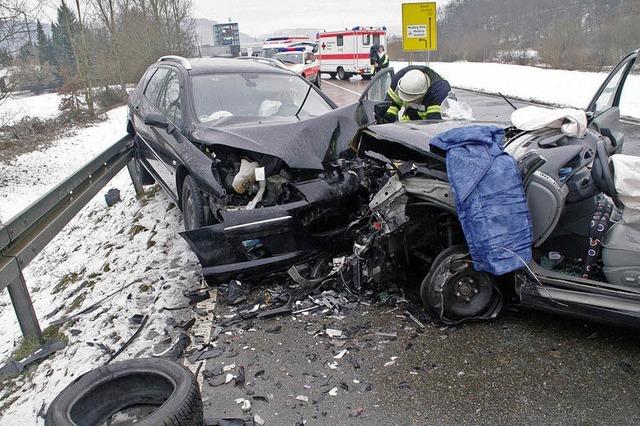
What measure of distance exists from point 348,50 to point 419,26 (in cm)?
1782

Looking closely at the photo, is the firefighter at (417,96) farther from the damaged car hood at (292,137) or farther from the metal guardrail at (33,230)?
the metal guardrail at (33,230)

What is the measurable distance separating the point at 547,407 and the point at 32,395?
130 inches

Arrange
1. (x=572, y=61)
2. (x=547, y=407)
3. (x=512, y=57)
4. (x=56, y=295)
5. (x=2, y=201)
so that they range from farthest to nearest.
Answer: (x=512, y=57), (x=572, y=61), (x=2, y=201), (x=56, y=295), (x=547, y=407)

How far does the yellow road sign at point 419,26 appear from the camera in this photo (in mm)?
14000

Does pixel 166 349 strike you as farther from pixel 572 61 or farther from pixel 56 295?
pixel 572 61

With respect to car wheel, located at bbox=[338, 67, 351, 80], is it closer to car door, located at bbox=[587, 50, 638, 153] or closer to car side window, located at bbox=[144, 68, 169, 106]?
car side window, located at bbox=[144, 68, 169, 106]

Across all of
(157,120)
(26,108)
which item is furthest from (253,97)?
(26,108)

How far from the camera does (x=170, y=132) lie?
5.30m

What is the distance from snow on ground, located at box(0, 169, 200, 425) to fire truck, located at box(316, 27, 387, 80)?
2483cm

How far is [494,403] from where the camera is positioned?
2.81 m

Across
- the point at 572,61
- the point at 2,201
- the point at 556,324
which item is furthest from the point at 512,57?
the point at 556,324

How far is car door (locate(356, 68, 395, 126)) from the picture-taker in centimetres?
527

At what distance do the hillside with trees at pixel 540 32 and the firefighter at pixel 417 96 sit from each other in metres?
26.1

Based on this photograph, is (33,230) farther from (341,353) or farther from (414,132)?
(414,132)
